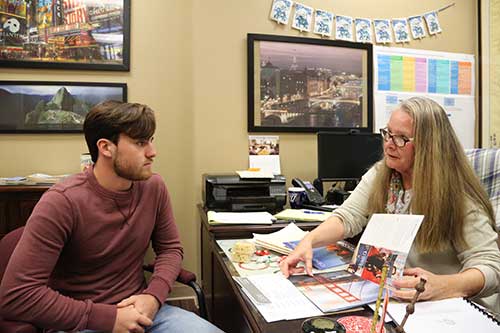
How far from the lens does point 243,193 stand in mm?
2084

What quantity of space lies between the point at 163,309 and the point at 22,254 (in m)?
0.52

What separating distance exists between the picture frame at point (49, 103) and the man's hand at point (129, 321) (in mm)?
1681

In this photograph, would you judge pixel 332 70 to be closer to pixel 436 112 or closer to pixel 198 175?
pixel 198 175

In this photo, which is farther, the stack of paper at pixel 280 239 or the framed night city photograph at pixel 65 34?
the framed night city photograph at pixel 65 34

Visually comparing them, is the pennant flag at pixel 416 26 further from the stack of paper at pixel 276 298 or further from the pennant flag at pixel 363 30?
the stack of paper at pixel 276 298

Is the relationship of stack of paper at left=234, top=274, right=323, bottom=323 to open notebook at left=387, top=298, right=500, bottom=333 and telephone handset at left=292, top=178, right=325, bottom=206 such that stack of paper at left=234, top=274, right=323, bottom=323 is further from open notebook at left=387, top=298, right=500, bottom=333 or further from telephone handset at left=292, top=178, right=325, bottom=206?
telephone handset at left=292, top=178, right=325, bottom=206

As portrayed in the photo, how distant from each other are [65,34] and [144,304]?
2035mm

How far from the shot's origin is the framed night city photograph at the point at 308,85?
2488 mm

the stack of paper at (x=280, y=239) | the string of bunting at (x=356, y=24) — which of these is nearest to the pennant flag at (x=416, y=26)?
the string of bunting at (x=356, y=24)

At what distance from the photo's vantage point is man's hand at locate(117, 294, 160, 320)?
1.18 meters

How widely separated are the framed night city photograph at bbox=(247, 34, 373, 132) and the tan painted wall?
79 mm

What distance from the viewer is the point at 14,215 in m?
2.09

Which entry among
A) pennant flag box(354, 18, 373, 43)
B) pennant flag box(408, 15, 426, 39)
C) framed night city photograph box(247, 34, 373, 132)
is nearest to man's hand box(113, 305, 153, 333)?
framed night city photograph box(247, 34, 373, 132)

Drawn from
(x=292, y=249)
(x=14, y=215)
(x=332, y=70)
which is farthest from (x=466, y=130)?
(x=14, y=215)
